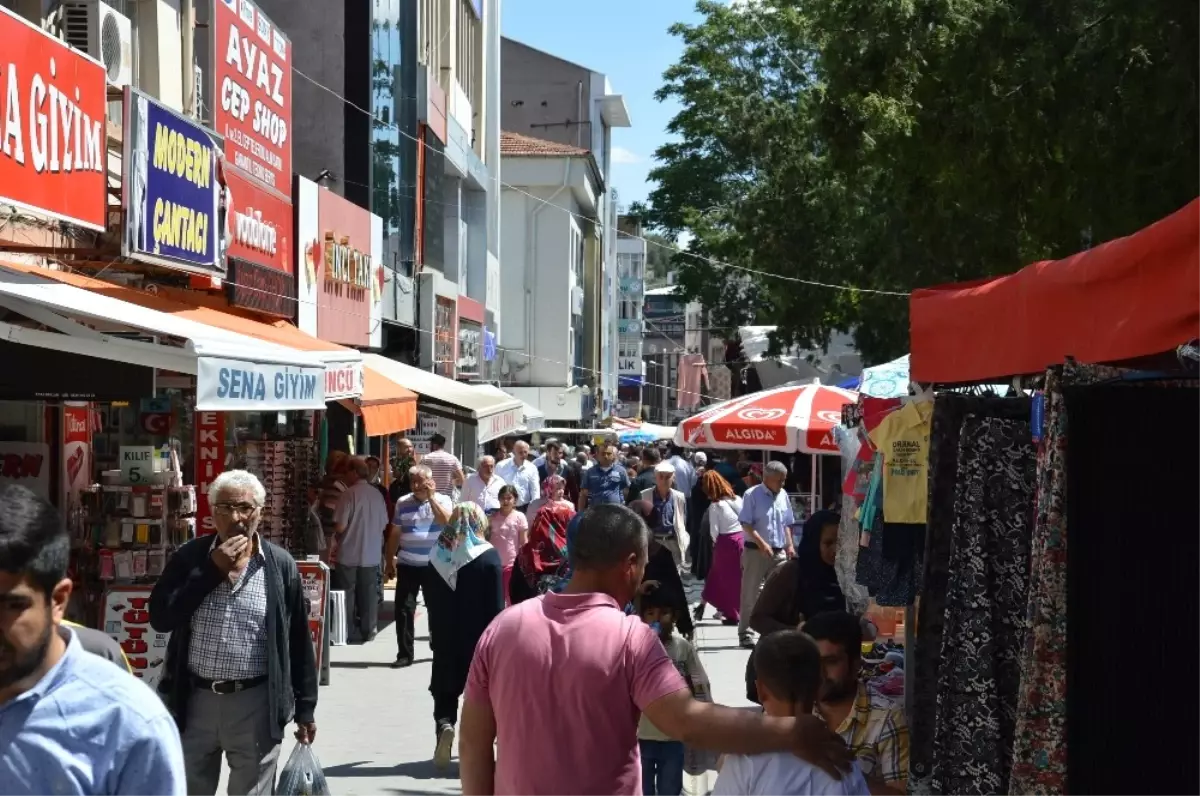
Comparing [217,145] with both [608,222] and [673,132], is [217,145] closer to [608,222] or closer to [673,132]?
[673,132]

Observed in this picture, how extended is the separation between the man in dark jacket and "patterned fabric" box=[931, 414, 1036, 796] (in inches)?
106

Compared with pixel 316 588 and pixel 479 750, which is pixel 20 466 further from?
pixel 479 750

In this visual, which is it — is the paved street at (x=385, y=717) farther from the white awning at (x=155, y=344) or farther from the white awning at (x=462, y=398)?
the white awning at (x=462, y=398)

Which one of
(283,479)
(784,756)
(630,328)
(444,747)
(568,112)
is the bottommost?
(444,747)

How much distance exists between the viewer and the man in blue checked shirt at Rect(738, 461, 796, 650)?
578 inches

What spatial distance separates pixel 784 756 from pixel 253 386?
543cm

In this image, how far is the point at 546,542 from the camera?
1154 centimetres

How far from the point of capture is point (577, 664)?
173 inches

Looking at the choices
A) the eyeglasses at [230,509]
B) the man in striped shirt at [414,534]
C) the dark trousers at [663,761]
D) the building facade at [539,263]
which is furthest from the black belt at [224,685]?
the building facade at [539,263]

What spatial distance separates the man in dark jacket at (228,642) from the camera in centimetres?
642

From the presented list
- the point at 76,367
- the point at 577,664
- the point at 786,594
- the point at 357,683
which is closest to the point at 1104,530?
the point at 577,664

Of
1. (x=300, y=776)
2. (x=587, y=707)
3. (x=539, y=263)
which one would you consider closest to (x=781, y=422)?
(x=300, y=776)

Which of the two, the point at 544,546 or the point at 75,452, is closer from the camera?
the point at 544,546

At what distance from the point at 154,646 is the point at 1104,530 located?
7.10 meters
